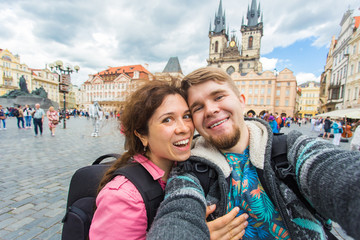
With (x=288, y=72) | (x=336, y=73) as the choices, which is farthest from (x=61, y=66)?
(x=288, y=72)

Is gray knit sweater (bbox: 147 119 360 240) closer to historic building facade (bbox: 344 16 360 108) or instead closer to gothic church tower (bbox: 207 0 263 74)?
historic building facade (bbox: 344 16 360 108)

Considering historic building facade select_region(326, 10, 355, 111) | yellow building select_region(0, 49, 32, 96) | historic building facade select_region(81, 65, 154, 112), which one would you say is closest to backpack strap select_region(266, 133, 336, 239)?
historic building facade select_region(326, 10, 355, 111)

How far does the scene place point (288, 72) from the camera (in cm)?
4628

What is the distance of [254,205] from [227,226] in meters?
0.24

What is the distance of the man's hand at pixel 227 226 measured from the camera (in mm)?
1027

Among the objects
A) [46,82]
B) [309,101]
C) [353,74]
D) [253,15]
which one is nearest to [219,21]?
[253,15]

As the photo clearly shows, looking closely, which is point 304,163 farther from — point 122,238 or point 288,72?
point 288,72

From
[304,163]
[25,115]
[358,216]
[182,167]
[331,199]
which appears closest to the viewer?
[358,216]

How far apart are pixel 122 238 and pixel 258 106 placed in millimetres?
53273

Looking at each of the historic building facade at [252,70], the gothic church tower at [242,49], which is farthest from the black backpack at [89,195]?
the gothic church tower at [242,49]

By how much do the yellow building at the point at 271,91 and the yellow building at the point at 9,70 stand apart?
66.6 metres

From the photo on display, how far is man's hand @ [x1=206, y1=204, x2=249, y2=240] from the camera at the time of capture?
1.03m

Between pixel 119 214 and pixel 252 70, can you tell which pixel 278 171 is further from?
pixel 252 70

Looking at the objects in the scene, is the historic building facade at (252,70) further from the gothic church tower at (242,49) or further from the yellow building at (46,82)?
the yellow building at (46,82)
